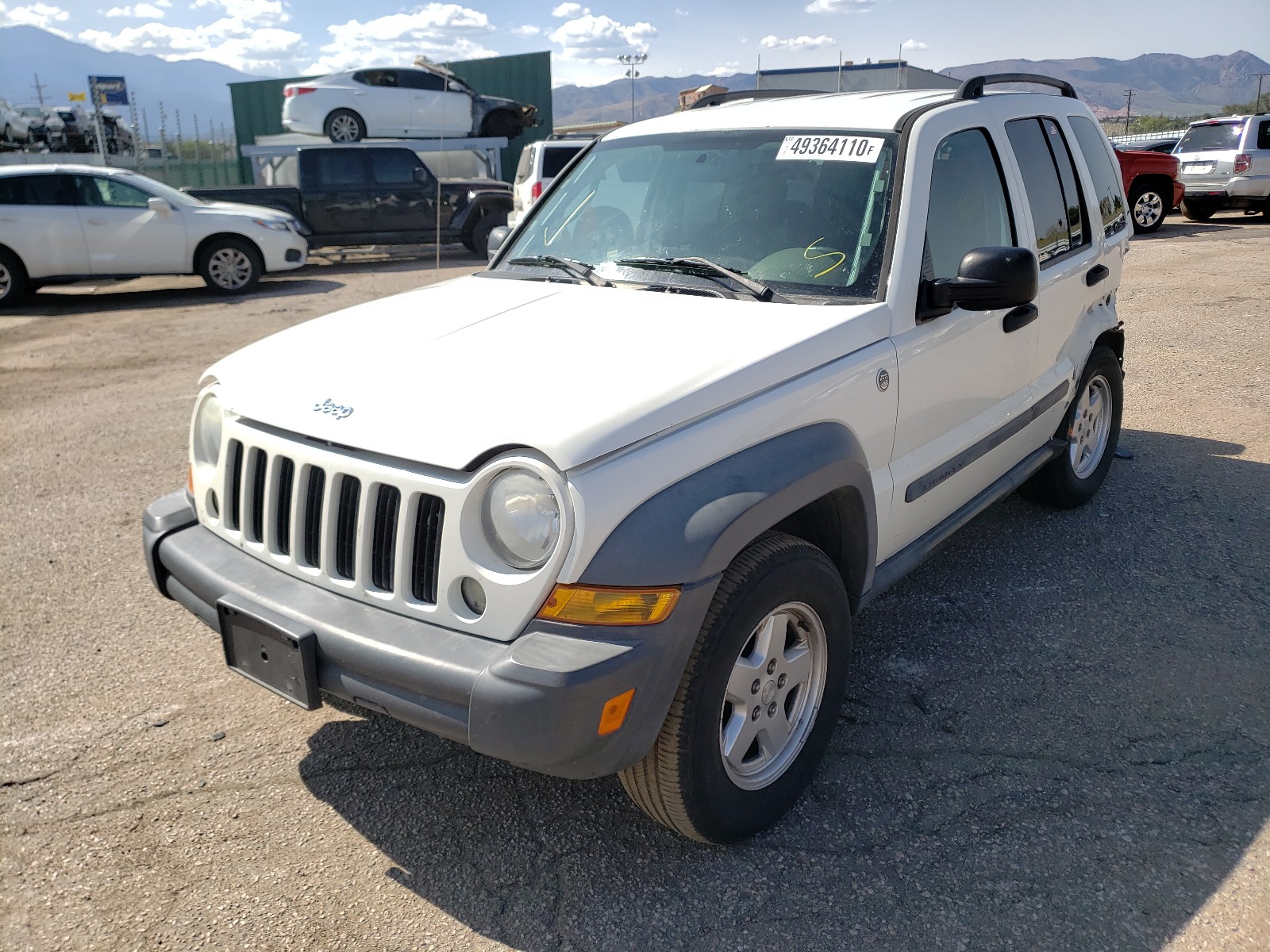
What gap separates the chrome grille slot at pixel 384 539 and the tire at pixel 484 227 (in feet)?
48.7

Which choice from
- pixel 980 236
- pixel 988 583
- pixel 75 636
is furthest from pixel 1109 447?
pixel 75 636

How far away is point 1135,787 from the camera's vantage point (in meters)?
2.87

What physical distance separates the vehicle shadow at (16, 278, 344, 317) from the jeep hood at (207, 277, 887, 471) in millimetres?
10426

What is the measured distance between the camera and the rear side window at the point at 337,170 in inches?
624

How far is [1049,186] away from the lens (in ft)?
13.8

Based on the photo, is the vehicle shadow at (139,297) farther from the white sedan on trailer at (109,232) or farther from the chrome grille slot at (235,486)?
the chrome grille slot at (235,486)

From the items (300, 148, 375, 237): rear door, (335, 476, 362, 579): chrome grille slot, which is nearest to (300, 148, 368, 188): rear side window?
(300, 148, 375, 237): rear door

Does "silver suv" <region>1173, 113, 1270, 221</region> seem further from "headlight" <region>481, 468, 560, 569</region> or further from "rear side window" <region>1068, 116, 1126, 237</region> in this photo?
"headlight" <region>481, 468, 560, 569</region>

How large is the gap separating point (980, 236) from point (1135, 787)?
196 cm

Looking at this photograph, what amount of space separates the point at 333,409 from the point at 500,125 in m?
20.1

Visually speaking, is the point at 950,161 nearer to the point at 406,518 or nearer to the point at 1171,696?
the point at 1171,696

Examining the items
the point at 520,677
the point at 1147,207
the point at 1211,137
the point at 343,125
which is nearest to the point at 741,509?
the point at 520,677

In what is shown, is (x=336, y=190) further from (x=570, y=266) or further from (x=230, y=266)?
(x=570, y=266)

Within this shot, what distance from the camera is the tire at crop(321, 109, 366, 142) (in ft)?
65.0
